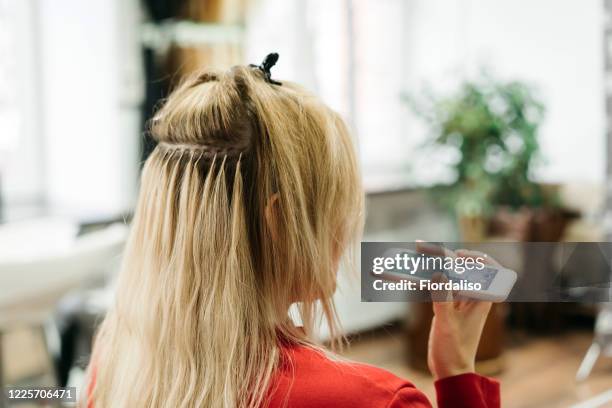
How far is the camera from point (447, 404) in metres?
0.57

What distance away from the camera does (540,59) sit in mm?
3031

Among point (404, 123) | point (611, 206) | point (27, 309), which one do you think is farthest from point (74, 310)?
point (404, 123)

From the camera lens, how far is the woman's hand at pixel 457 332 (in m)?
0.58

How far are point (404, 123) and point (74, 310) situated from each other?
67.5 inches

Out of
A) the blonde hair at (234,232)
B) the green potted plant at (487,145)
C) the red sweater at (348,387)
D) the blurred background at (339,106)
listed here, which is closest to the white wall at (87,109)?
the blurred background at (339,106)

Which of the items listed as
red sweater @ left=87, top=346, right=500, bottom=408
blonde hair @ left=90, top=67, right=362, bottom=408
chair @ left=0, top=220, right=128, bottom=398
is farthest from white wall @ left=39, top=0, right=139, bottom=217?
red sweater @ left=87, top=346, right=500, bottom=408

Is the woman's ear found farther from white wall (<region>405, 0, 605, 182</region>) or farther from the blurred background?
white wall (<region>405, 0, 605, 182</region>)

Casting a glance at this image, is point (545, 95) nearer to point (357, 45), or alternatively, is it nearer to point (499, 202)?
point (499, 202)

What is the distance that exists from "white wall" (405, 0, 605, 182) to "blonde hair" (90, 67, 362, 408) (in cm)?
228

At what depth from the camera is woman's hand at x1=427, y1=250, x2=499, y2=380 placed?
0.58 m

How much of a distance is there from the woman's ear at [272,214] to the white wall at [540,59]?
230 centimetres

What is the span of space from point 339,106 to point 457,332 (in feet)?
3.23

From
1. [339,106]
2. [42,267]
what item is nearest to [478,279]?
[339,106]

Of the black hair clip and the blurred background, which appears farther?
the blurred background
